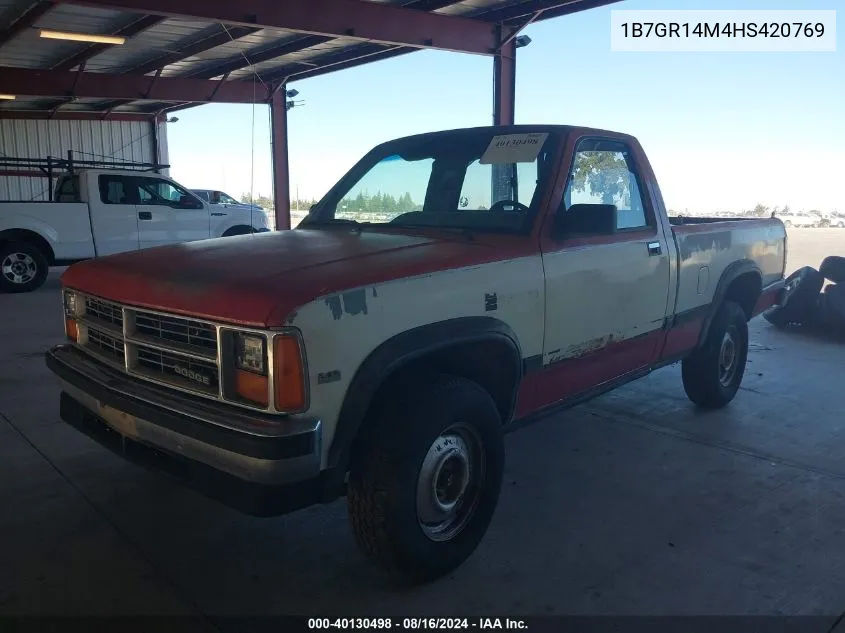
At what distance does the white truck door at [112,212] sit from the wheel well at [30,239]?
2.41ft

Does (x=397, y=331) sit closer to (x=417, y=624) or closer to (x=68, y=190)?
(x=417, y=624)

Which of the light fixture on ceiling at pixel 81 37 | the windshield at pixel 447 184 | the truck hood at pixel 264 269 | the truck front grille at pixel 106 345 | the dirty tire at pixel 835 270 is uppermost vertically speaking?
the light fixture on ceiling at pixel 81 37

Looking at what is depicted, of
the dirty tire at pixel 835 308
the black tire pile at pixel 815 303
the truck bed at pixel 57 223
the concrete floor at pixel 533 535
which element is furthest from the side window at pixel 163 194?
the dirty tire at pixel 835 308

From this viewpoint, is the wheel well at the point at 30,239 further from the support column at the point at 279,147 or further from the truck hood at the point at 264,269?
the truck hood at the point at 264,269

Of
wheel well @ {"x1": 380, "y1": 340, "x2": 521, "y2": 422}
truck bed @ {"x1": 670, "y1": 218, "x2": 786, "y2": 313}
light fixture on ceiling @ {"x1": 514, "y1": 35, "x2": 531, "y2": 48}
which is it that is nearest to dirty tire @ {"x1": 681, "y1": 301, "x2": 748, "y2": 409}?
truck bed @ {"x1": 670, "y1": 218, "x2": 786, "y2": 313}

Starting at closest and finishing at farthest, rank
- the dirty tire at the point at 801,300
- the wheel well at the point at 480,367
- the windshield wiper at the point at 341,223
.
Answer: the wheel well at the point at 480,367
the windshield wiper at the point at 341,223
the dirty tire at the point at 801,300

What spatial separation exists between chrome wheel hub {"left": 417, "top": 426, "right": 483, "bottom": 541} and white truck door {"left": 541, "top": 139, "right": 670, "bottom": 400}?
25.0 inches

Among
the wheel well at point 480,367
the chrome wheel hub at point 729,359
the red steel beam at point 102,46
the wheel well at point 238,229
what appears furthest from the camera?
the wheel well at point 238,229

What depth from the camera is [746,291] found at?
515 cm

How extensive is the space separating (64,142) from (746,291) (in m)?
26.5

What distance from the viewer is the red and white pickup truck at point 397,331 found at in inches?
90.3

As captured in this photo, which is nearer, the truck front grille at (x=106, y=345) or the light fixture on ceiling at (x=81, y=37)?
the truck front grille at (x=106, y=345)

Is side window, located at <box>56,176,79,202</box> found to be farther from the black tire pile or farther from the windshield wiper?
the black tire pile

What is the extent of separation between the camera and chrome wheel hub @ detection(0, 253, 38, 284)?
1105cm
